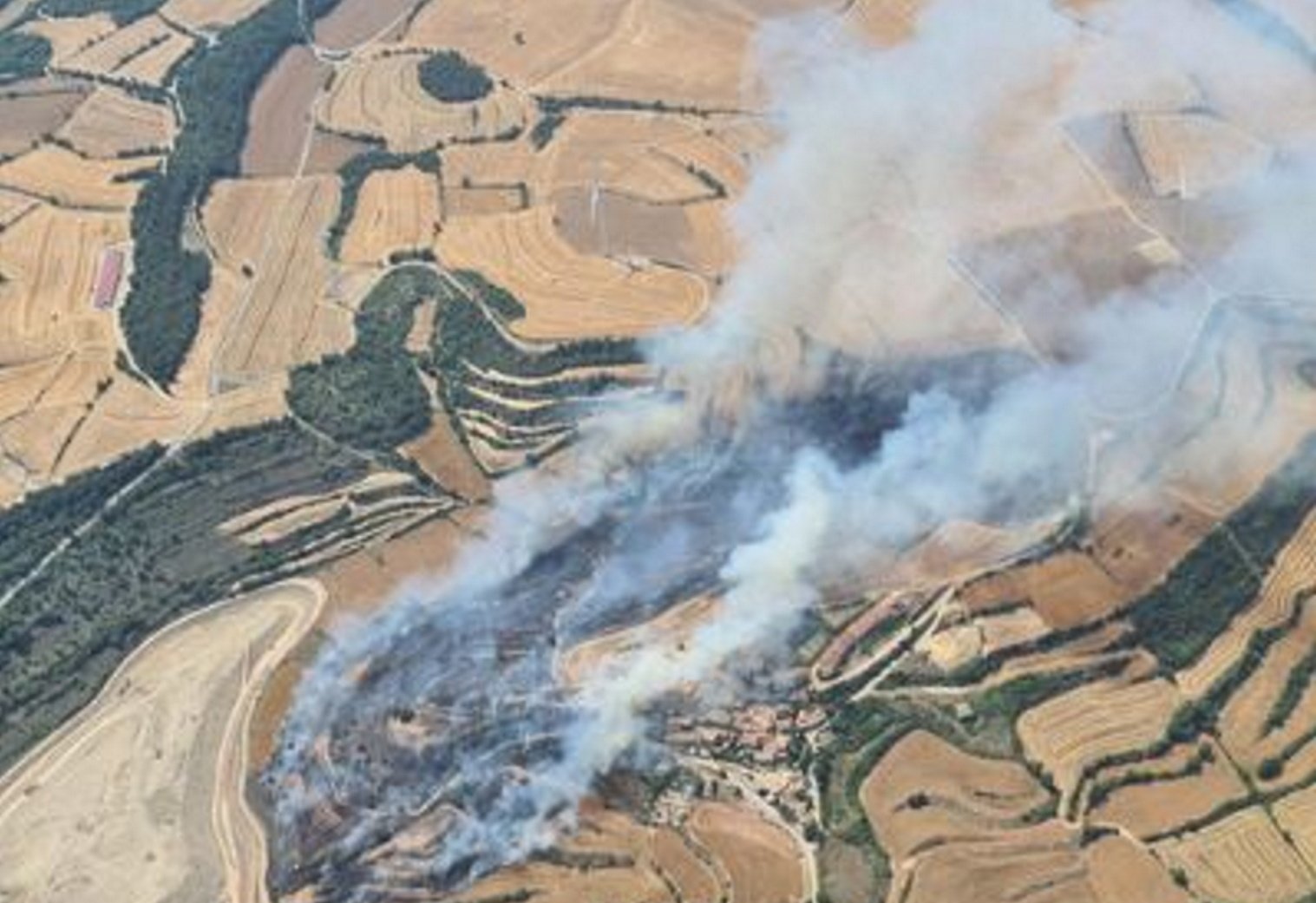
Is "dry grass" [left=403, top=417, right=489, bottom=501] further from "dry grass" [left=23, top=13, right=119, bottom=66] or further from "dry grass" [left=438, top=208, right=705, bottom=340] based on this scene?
"dry grass" [left=23, top=13, right=119, bottom=66]

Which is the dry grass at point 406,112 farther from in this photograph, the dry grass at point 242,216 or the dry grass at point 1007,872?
the dry grass at point 1007,872

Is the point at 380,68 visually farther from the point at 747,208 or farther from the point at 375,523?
the point at 375,523

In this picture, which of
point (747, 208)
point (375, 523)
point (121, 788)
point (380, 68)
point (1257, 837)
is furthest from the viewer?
point (380, 68)

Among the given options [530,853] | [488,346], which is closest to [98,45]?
[488,346]

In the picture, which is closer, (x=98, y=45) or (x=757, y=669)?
(x=757, y=669)

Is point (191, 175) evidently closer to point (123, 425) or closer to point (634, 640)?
point (123, 425)

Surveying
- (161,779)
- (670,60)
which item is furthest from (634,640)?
(670,60)

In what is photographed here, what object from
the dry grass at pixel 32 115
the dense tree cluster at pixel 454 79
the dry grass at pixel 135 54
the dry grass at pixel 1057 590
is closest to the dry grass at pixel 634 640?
the dry grass at pixel 1057 590

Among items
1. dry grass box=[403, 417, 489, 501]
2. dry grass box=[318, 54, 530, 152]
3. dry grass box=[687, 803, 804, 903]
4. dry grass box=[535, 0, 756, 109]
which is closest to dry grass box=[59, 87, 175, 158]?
dry grass box=[318, 54, 530, 152]
